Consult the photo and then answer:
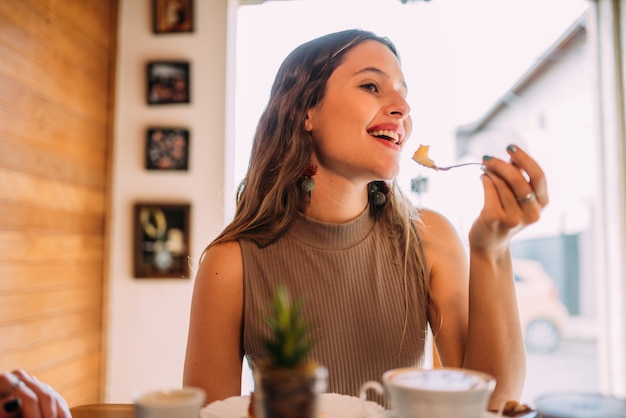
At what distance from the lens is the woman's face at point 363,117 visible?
1.19m

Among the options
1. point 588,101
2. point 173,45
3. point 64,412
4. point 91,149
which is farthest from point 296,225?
point 588,101

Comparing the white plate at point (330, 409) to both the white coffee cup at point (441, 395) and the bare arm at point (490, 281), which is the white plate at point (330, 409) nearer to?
the white coffee cup at point (441, 395)

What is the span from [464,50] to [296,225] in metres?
2.09

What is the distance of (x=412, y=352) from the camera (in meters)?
1.22

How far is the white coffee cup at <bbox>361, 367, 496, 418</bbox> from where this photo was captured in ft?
1.82

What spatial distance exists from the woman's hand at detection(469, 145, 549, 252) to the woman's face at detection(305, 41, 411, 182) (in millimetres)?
335

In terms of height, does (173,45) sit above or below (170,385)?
above

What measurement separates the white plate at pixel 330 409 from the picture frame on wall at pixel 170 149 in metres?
2.24

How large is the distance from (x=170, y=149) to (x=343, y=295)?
6.29 ft

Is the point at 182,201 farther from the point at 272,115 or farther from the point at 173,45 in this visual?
the point at 272,115

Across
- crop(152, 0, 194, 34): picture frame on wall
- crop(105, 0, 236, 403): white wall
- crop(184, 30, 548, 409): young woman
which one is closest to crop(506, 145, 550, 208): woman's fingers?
crop(184, 30, 548, 409): young woman

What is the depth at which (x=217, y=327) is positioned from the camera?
3.84ft

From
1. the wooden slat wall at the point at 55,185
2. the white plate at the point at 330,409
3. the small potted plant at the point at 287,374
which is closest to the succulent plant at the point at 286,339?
the small potted plant at the point at 287,374

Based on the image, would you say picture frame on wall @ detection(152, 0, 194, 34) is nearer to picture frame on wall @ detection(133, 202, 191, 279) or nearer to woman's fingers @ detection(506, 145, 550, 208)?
picture frame on wall @ detection(133, 202, 191, 279)
